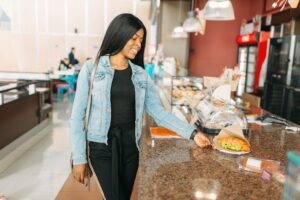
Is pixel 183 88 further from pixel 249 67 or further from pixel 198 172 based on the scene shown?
pixel 249 67

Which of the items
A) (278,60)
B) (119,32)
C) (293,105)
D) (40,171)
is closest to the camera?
(119,32)

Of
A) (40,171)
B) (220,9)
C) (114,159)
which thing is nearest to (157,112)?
(114,159)

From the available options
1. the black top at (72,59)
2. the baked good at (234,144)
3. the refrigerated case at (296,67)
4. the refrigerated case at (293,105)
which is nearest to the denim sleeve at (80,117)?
the baked good at (234,144)

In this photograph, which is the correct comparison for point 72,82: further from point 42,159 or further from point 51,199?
point 51,199

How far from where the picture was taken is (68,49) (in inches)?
491

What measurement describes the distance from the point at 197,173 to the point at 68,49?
469 inches

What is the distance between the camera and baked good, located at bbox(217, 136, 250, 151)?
1619 millimetres

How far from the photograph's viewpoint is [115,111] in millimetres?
1636

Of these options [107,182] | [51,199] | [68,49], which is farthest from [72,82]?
[107,182]

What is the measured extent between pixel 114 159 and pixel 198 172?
1.64ft

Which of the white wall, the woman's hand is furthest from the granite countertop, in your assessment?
the white wall

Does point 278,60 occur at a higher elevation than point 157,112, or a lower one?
higher

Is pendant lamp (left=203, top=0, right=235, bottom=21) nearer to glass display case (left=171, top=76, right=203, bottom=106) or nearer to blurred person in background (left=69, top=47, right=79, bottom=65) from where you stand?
glass display case (left=171, top=76, right=203, bottom=106)

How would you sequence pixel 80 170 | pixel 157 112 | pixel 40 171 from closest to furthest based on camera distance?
pixel 80 170, pixel 157 112, pixel 40 171
